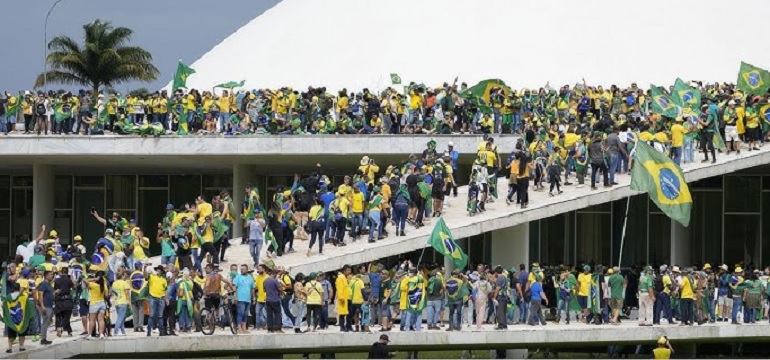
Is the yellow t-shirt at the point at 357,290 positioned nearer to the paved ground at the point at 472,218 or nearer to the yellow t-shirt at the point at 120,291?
the paved ground at the point at 472,218

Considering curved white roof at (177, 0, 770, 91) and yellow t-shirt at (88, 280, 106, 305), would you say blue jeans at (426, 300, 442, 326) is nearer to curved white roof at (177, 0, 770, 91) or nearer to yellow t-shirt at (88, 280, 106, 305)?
yellow t-shirt at (88, 280, 106, 305)

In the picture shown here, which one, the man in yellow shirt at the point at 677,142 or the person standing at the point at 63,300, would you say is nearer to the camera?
the person standing at the point at 63,300

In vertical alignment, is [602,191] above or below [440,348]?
above

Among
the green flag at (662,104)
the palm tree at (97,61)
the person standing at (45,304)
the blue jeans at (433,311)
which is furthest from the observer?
the palm tree at (97,61)

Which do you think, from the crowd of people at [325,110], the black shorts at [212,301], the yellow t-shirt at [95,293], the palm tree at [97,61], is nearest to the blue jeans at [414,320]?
the black shorts at [212,301]

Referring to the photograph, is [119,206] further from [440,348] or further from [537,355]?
[440,348]

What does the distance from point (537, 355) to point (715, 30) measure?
67.4 feet

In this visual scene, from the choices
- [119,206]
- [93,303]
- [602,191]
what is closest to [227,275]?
[93,303]

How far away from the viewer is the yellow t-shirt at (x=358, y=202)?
33719 mm

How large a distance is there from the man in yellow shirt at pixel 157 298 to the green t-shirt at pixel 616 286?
26.1 feet

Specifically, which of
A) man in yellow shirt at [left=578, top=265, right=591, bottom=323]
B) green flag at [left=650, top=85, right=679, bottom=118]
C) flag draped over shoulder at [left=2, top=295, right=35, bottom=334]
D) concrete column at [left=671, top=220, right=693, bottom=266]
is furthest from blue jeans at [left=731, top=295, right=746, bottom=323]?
flag draped over shoulder at [left=2, top=295, right=35, bottom=334]

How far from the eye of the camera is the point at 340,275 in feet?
103

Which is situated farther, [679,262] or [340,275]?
[679,262]

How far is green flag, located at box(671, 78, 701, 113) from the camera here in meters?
39.0
